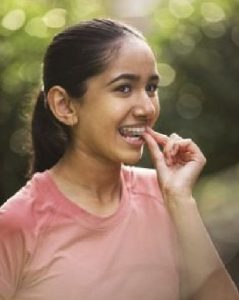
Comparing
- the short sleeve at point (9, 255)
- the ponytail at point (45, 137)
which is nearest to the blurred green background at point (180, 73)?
the ponytail at point (45, 137)

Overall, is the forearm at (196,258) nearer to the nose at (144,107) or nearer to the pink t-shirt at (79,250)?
the pink t-shirt at (79,250)

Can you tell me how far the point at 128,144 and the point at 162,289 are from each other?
41 centimetres

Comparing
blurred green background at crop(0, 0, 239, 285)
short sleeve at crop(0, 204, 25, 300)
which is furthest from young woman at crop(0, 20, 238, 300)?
blurred green background at crop(0, 0, 239, 285)

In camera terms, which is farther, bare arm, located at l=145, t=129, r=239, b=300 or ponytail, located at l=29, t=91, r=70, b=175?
ponytail, located at l=29, t=91, r=70, b=175

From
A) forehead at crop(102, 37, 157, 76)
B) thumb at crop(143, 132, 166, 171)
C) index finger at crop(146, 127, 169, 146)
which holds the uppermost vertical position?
forehead at crop(102, 37, 157, 76)

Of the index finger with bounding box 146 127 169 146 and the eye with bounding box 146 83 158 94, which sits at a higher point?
the eye with bounding box 146 83 158 94

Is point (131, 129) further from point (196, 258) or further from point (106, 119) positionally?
point (196, 258)

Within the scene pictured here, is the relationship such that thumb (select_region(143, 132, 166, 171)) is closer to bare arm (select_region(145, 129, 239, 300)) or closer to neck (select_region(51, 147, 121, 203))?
bare arm (select_region(145, 129, 239, 300))

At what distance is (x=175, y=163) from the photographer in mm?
2734

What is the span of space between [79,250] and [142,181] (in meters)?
0.35

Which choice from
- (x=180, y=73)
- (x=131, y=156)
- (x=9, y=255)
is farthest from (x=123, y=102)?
(x=180, y=73)

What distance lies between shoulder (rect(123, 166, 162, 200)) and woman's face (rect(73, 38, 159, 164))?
19 cm

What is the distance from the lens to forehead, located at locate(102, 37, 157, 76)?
2.59m

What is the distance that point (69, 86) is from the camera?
8.75 ft
